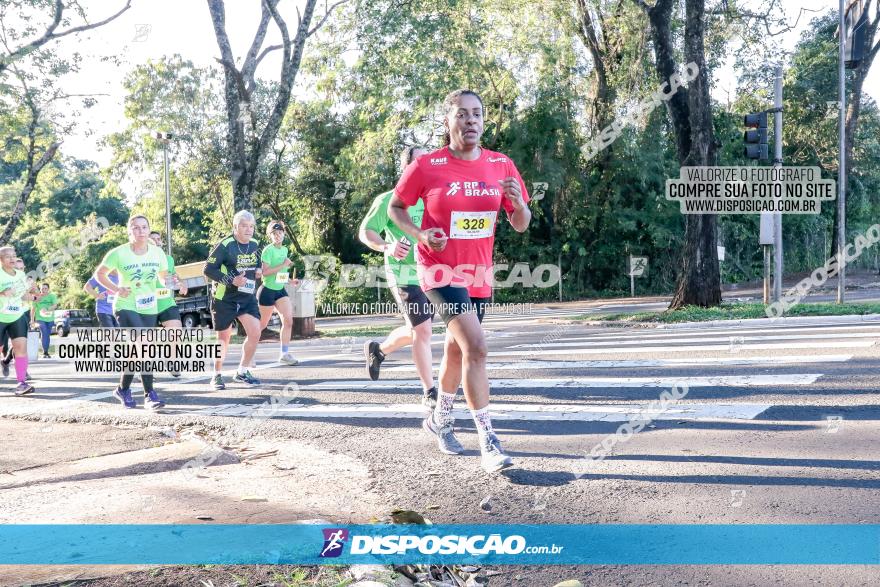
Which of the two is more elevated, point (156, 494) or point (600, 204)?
point (600, 204)

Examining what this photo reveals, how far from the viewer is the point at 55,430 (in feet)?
24.5

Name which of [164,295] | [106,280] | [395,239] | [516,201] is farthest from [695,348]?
[106,280]

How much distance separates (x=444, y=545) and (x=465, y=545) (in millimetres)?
97

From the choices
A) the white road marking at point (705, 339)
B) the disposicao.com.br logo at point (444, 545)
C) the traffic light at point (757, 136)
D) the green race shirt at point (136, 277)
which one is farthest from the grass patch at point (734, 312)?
the disposicao.com.br logo at point (444, 545)

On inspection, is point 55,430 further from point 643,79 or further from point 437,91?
point 643,79

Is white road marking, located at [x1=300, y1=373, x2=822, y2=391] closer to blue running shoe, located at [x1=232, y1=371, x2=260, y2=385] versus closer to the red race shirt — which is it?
blue running shoe, located at [x1=232, y1=371, x2=260, y2=385]

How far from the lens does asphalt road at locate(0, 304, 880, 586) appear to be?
3859 millimetres

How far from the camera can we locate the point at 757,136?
16.2 meters

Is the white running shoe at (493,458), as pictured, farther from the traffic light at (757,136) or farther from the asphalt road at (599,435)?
the traffic light at (757,136)

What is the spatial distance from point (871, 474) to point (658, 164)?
2925 centimetres

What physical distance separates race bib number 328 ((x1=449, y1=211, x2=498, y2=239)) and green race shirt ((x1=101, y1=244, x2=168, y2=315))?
16.2ft

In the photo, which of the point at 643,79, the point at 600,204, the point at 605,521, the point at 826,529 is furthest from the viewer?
the point at 600,204

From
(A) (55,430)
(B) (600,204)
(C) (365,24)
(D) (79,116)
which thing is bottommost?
(A) (55,430)

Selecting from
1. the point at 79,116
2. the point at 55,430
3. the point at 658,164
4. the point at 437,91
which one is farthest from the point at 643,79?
the point at 55,430
